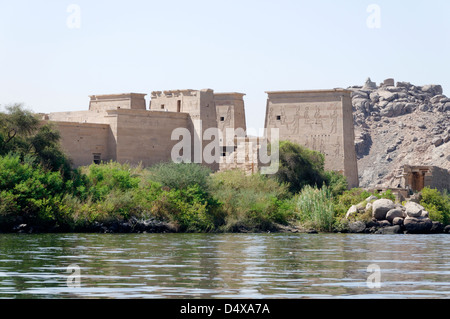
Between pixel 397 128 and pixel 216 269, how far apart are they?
85400 mm

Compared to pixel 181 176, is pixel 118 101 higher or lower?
higher

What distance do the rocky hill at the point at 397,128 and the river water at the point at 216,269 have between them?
6200 centimetres

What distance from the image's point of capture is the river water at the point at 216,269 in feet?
43.7

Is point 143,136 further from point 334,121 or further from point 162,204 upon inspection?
point 162,204

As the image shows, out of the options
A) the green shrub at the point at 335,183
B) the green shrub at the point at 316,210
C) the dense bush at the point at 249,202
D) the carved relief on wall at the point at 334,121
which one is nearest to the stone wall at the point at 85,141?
the dense bush at the point at 249,202

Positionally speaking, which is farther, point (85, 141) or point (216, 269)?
point (85, 141)

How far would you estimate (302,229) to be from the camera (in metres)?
36.1

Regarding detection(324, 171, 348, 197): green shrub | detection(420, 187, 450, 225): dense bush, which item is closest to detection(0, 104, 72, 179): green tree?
detection(324, 171, 348, 197): green shrub

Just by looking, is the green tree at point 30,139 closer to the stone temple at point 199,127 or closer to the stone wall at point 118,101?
the stone temple at point 199,127

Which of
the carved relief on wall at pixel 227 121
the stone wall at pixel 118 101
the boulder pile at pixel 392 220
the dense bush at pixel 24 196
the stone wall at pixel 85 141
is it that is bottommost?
the boulder pile at pixel 392 220

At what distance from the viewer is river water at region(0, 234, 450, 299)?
13305 millimetres

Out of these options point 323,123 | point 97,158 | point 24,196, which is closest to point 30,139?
point 24,196

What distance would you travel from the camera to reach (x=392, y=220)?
36438 millimetres

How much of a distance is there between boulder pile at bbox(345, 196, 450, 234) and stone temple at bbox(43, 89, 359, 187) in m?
8.00
